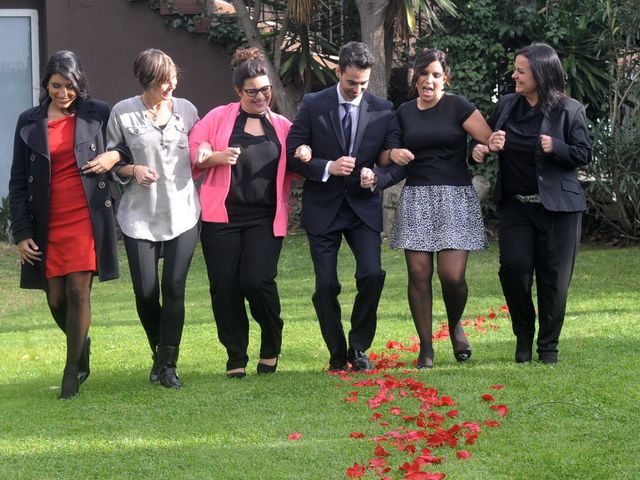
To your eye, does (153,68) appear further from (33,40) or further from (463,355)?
(33,40)

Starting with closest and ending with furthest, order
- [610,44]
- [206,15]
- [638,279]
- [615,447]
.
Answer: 1. [615,447]
2. [638,279]
3. [610,44]
4. [206,15]

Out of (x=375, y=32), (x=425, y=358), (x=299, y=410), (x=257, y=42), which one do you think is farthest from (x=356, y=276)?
(x=257, y=42)

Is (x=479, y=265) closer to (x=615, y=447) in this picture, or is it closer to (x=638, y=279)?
(x=638, y=279)

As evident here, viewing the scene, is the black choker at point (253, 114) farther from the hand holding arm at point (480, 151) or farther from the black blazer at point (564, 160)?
the black blazer at point (564, 160)

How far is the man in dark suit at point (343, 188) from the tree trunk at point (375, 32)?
7.74m

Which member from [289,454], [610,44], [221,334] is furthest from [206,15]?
[289,454]

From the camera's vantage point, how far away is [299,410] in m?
6.84

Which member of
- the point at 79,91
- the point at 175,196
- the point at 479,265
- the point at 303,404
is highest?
the point at 79,91

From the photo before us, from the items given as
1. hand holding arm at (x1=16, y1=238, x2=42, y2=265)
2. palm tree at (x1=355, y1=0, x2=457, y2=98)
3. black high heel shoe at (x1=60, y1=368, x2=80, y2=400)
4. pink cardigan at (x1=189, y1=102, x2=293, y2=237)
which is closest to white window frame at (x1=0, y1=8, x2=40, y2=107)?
palm tree at (x1=355, y1=0, x2=457, y2=98)

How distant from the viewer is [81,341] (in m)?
7.38

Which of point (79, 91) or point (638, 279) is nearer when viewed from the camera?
point (79, 91)

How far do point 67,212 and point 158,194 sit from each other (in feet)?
1.76

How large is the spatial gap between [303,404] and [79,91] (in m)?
2.18

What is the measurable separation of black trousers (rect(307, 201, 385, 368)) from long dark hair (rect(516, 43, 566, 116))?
4.21 ft
